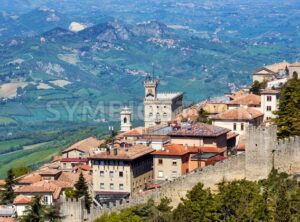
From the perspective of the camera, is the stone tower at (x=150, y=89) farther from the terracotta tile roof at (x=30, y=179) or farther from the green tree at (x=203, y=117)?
the terracotta tile roof at (x=30, y=179)

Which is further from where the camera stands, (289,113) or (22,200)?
(22,200)

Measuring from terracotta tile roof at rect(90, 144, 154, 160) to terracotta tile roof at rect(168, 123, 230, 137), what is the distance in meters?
2.73

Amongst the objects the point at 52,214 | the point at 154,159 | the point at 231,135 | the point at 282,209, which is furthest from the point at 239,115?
the point at 282,209

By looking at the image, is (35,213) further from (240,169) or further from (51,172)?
(51,172)

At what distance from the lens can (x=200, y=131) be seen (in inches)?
2373

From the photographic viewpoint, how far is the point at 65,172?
238ft

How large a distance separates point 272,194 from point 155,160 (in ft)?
49.2

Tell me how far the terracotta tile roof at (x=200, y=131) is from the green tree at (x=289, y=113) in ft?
20.2

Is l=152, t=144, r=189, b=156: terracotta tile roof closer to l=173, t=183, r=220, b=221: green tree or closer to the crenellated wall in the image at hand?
the crenellated wall

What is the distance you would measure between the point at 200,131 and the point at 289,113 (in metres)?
8.79

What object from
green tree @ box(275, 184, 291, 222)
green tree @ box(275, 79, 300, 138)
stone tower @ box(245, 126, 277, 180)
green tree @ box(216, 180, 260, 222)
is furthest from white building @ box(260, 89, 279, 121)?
green tree @ box(275, 184, 291, 222)

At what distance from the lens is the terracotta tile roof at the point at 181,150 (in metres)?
57.2

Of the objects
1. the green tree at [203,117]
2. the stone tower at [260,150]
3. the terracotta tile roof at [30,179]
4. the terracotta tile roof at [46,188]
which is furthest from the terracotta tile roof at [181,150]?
the terracotta tile roof at [30,179]

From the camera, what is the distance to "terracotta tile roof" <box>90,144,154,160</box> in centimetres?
5781
